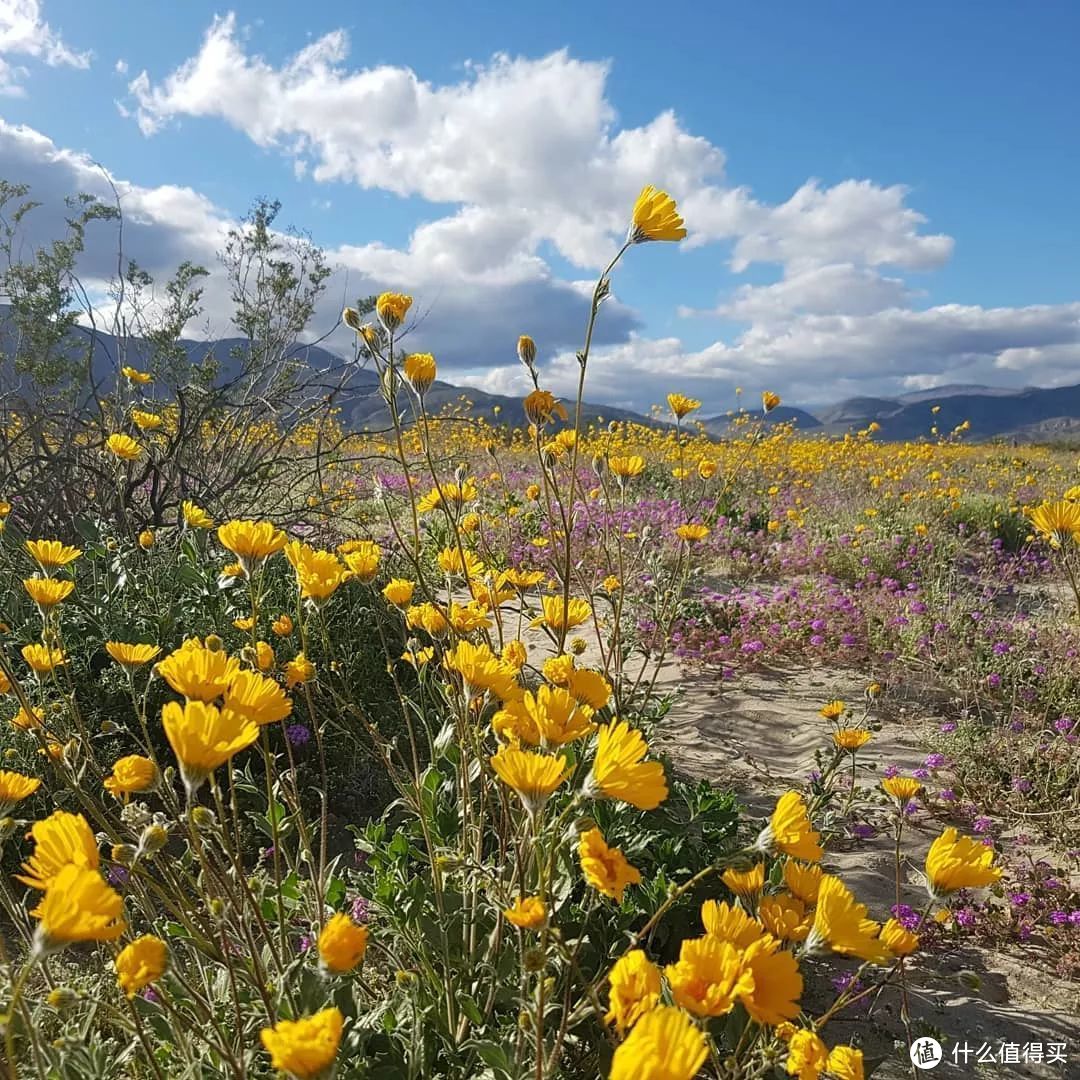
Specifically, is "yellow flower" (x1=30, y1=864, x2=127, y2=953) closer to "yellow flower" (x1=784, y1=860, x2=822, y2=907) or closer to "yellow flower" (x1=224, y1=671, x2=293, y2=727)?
"yellow flower" (x1=224, y1=671, x2=293, y2=727)

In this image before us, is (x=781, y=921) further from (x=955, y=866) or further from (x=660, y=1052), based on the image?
(x=660, y=1052)

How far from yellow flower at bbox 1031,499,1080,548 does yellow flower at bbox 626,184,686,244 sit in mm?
1337

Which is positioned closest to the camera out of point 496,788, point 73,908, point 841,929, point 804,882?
point 73,908

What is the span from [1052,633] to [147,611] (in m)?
4.84

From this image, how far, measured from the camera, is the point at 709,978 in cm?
98

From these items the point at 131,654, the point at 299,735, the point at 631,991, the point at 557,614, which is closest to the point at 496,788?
the point at 557,614

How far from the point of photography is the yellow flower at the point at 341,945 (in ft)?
3.21

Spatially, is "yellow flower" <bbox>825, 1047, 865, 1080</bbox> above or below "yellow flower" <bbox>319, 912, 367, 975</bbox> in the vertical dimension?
below

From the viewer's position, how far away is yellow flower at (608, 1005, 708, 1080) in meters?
0.71

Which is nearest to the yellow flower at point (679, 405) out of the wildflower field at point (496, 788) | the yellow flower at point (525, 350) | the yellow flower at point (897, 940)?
the wildflower field at point (496, 788)

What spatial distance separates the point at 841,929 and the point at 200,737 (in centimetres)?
102

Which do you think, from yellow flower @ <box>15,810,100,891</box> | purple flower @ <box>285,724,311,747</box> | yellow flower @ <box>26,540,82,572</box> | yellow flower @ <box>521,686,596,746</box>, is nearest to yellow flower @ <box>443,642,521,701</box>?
yellow flower @ <box>521,686,596,746</box>

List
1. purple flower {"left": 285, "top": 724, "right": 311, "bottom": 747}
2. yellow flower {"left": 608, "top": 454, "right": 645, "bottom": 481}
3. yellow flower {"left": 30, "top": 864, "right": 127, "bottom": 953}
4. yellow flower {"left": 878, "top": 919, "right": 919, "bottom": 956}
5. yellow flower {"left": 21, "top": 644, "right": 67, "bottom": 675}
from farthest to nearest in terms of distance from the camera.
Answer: purple flower {"left": 285, "top": 724, "right": 311, "bottom": 747}, yellow flower {"left": 608, "top": 454, "right": 645, "bottom": 481}, yellow flower {"left": 21, "top": 644, "right": 67, "bottom": 675}, yellow flower {"left": 878, "top": 919, "right": 919, "bottom": 956}, yellow flower {"left": 30, "top": 864, "right": 127, "bottom": 953}

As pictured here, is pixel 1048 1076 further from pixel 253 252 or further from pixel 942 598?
pixel 253 252
